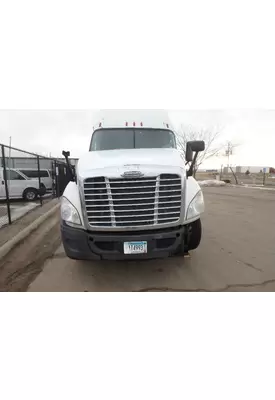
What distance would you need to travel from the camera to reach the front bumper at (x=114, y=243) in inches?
108

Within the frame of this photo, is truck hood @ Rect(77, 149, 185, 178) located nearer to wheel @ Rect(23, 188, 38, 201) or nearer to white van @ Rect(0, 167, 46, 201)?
white van @ Rect(0, 167, 46, 201)

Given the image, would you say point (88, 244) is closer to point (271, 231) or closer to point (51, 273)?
point (51, 273)

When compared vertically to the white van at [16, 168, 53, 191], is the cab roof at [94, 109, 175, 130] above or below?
above

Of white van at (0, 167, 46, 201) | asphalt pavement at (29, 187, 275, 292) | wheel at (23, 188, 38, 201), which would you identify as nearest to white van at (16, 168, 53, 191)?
white van at (0, 167, 46, 201)

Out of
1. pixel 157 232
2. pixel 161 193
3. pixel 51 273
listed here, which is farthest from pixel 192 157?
pixel 51 273

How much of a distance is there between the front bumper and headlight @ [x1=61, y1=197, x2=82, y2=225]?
3.4 inches

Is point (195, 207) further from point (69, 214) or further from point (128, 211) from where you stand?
point (69, 214)

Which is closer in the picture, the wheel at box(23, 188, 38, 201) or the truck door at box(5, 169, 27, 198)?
the truck door at box(5, 169, 27, 198)

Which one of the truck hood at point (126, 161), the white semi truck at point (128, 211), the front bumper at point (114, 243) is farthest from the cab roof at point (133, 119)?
the front bumper at point (114, 243)

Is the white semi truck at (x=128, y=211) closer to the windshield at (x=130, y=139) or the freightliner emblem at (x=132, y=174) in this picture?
the freightliner emblem at (x=132, y=174)

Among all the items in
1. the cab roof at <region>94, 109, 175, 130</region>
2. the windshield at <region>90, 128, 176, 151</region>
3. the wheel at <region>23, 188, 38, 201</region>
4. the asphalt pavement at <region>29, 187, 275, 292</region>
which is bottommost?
the asphalt pavement at <region>29, 187, 275, 292</region>

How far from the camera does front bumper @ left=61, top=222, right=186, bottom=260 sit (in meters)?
2.74

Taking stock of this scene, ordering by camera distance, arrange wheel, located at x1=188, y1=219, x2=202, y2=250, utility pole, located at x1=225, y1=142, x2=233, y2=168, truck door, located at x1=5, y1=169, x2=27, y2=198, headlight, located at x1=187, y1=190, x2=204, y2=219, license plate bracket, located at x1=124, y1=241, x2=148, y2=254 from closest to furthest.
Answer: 1. license plate bracket, located at x1=124, y1=241, x2=148, y2=254
2. headlight, located at x1=187, y1=190, x2=204, y2=219
3. wheel, located at x1=188, y1=219, x2=202, y2=250
4. truck door, located at x1=5, y1=169, x2=27, y2=198
5. utility pole, located at x1=225, y1=142, x2=233, y2=168

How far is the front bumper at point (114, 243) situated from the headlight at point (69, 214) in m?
0.09
